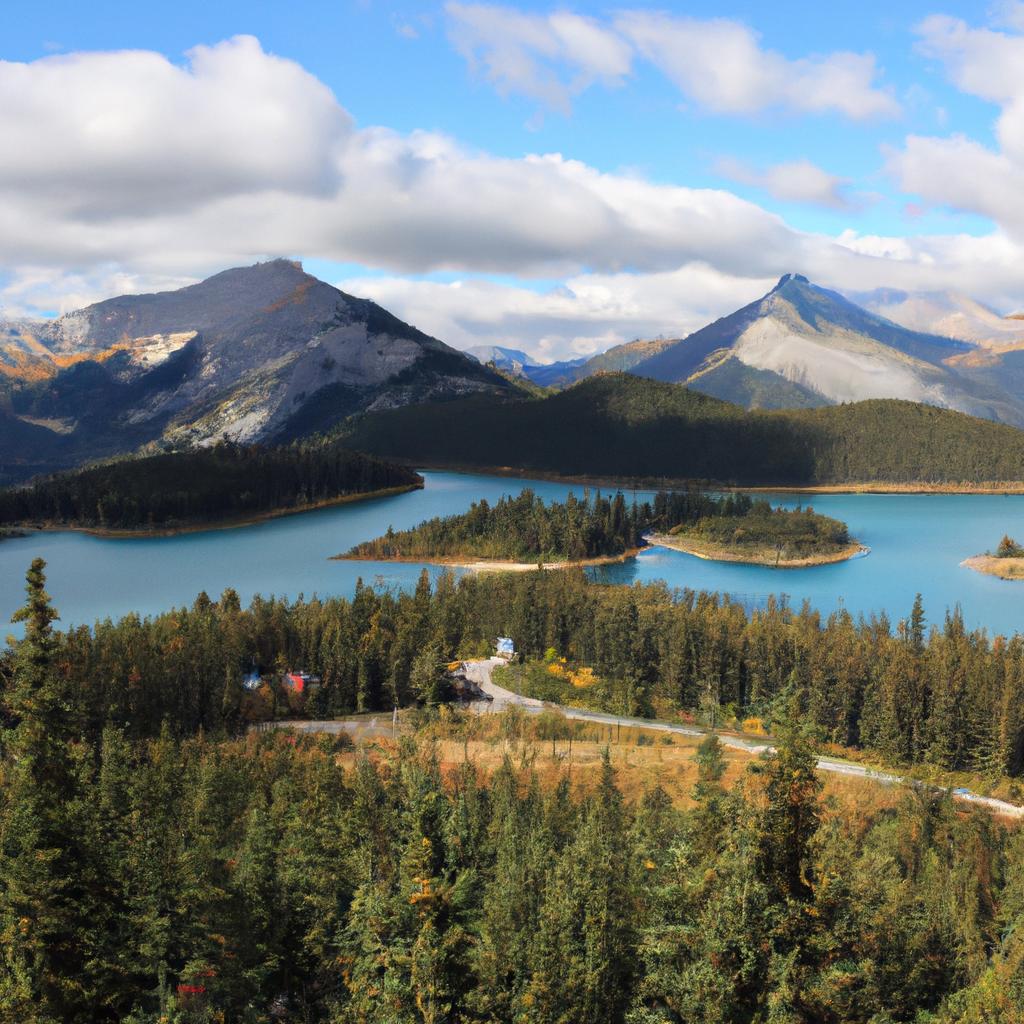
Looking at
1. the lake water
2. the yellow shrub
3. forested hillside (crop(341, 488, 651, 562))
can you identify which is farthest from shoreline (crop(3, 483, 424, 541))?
the yellow shrub

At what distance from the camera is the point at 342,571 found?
4852 inches

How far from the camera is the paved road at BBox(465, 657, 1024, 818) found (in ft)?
166

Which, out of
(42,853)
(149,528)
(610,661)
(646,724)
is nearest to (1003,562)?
(610,661)

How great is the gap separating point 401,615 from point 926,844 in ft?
160

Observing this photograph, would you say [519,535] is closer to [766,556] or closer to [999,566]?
[766,556]

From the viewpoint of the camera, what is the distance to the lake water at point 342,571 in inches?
4235

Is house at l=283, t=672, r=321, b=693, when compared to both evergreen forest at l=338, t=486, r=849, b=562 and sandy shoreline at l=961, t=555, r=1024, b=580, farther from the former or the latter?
sandy shoreline at l=961, t=555, r=1024, b=580

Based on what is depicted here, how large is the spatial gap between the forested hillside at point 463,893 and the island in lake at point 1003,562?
96987mm

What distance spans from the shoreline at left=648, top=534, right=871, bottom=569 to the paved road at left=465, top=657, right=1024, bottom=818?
240 feet

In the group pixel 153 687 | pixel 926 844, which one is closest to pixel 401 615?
pixel 153 687

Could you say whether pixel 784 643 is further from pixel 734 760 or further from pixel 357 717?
pixel 357 717

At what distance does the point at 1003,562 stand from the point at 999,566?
1920 millimetres

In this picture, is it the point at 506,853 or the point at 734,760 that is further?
the point at 734,760

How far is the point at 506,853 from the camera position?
32.9 m
